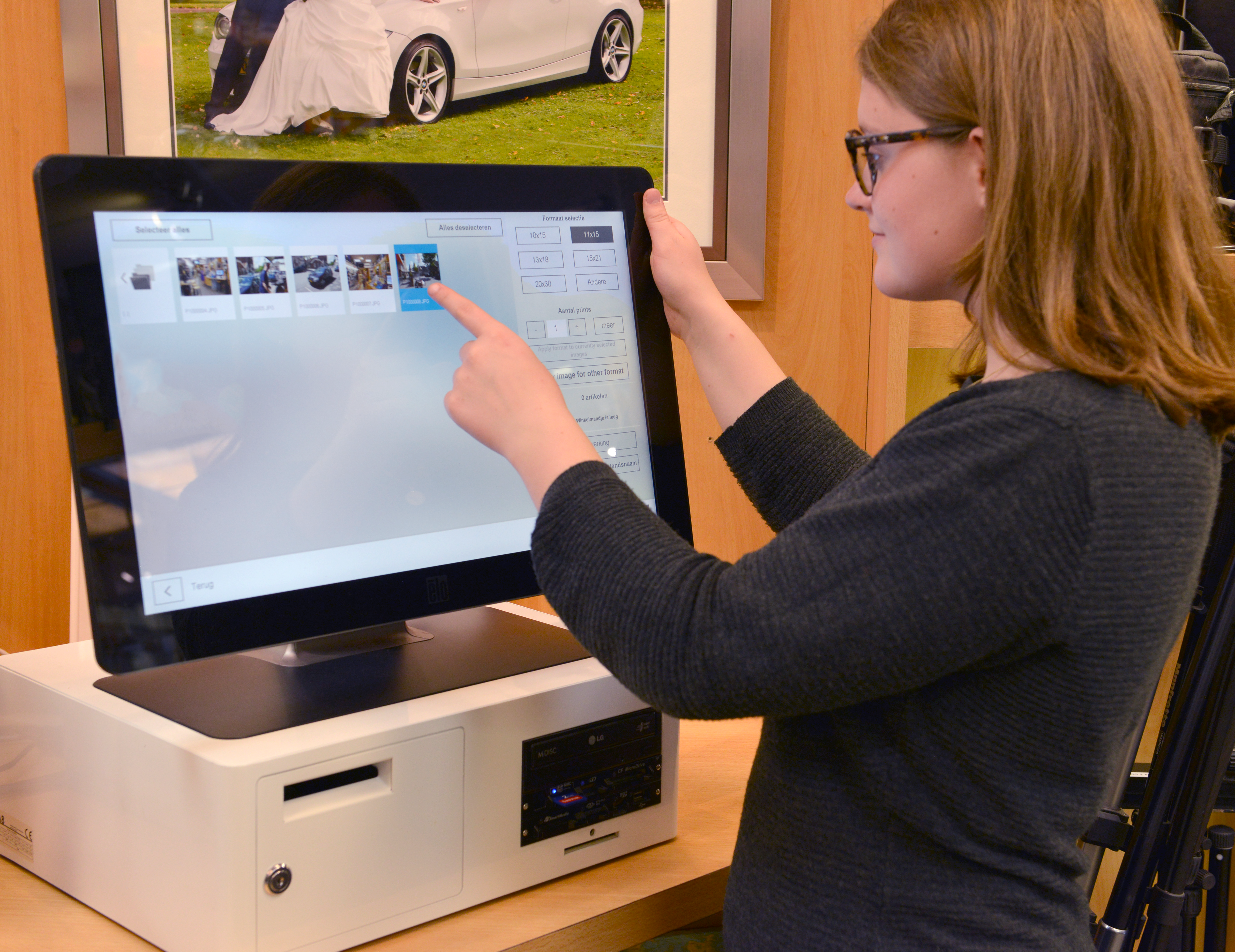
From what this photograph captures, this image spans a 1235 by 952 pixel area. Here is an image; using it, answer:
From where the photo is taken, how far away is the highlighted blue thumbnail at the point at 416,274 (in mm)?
769

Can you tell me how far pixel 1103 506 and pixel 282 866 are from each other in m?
0.51

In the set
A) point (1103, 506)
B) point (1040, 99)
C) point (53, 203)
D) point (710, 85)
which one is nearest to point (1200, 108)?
point (710, 85)

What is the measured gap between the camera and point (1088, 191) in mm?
608

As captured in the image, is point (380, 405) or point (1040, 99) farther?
point (380, 405)

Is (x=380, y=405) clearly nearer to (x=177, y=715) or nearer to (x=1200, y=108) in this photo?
(x=177, y=715)

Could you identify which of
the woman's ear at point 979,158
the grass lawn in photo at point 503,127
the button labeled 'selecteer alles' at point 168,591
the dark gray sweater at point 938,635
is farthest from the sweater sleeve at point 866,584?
the grass lawn in photo at point 503,127

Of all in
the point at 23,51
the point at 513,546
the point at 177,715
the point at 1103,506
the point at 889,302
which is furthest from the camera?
the point at 889,302

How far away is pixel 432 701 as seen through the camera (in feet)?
2.40

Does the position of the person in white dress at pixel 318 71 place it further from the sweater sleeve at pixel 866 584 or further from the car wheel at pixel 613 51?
the sweater sleeve at pixel 866 584

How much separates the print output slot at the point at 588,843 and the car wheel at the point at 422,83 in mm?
772

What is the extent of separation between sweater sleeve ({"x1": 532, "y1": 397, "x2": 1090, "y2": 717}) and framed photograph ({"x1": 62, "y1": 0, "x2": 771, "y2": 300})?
A: 2.30 feet

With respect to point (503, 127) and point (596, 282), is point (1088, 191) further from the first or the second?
point (503, 127)

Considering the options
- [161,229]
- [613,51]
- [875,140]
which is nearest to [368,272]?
[161,229]

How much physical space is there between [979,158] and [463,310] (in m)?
0.34
